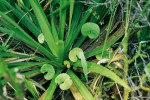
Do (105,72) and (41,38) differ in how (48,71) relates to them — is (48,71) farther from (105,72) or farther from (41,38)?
(105,72)

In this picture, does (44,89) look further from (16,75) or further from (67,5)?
(16,75)

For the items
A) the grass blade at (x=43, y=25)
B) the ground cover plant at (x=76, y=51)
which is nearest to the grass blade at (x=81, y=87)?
the ground cover plant at (x=76, y=51)

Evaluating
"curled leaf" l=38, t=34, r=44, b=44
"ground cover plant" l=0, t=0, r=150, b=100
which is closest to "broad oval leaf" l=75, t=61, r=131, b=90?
"ground cover plant" l=0, t=0, r=150, b=100

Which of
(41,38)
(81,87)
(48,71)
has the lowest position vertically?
(81,87)

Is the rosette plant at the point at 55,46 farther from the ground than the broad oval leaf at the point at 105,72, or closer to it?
farther from the ground

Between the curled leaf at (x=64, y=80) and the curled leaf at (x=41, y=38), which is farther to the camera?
the curled leaf at (x=41, y=38)

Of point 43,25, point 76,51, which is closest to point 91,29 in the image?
point 76,51

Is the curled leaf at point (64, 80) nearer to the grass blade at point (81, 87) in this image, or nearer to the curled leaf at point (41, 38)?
the grass blade at point (81, 87)

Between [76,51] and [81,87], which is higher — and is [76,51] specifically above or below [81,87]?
above
